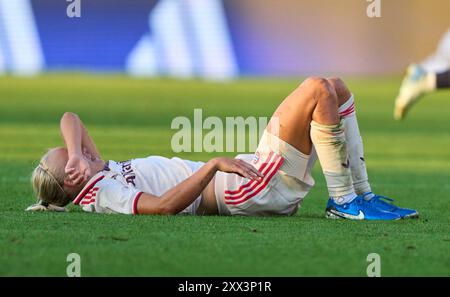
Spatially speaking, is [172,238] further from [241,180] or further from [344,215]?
[344,215]

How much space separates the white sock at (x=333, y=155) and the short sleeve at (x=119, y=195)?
1.07 m

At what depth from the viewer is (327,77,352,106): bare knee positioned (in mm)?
6457

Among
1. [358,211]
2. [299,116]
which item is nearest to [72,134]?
[299,116]

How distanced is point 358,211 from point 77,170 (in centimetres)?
165

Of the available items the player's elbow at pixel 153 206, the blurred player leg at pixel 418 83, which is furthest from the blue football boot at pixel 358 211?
the blurred player leg at pixel 418 83

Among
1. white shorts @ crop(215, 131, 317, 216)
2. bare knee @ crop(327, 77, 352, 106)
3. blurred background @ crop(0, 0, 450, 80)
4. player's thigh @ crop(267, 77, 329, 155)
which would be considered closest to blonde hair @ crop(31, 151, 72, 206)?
white shorts @ crop(215, 131, 317, 216)

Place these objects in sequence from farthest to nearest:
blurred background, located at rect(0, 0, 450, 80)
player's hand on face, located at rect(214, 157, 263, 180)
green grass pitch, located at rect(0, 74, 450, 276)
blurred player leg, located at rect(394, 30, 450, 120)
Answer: blurred background, located at rect(0, 0, 450, 80) → blurred player leg, located at rect(394, 30, 450, 120) → player's hand on face, located at rect(214, 157, 263, 180) → green grass pitch, located at rect(0, 74, 450, 276)

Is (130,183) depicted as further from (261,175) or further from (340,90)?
(340,90)

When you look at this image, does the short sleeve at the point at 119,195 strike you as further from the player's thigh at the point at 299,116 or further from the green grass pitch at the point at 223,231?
the player's thigh at the point at 299,116

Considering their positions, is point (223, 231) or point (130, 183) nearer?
point (223, 231)

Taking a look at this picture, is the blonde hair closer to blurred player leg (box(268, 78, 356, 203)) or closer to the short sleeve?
the short sleeve

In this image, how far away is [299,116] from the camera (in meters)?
6.34
